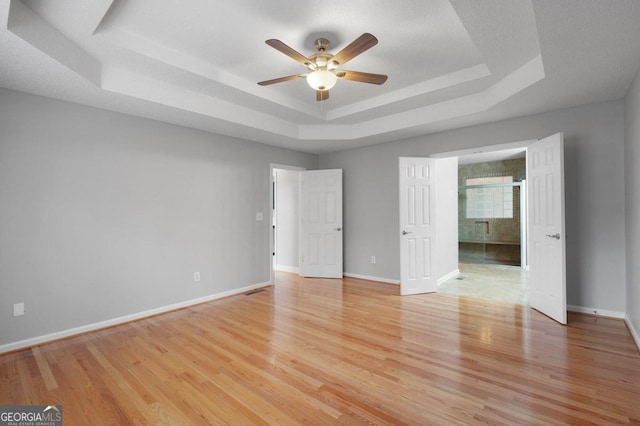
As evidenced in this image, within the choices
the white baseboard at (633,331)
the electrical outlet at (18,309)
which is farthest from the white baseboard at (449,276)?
the electrical outlet at (18,309)

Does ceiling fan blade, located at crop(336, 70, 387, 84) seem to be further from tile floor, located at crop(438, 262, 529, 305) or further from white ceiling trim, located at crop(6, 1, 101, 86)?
tile floor, located at crop(438, 262, 529, 305)

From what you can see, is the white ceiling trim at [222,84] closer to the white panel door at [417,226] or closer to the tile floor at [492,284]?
the white panel door at [417,226]

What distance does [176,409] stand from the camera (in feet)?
6.42

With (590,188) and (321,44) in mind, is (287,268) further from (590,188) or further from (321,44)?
(590,188)

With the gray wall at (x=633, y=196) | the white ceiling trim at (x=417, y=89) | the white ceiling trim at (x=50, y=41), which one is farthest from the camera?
the white ceiling trim at (x=417, y=89)

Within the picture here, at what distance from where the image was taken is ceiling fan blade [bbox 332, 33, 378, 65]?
2.13 meters

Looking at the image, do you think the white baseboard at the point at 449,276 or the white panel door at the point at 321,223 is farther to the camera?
the white panel door at the point at 321,223

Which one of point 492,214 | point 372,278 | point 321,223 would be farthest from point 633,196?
point 492,214

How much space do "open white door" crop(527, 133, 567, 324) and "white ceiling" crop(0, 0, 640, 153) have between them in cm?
60

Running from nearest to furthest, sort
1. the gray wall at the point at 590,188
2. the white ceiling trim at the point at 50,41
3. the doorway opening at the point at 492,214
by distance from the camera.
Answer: the white ceiling trim at the point at 50,41 < the gray wall at the point at 590,188 < the doorway opening at the point at 492,214

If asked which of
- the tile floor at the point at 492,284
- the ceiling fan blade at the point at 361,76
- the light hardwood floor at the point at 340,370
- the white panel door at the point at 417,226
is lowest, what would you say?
the light hardwood floor at the point at 340,370

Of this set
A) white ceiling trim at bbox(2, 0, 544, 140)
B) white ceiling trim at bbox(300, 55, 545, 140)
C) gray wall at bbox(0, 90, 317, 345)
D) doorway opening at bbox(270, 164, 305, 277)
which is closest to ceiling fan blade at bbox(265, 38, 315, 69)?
white ceiling trim at bbox(2, 0, 544, 140)

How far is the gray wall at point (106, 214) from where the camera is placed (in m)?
2.93

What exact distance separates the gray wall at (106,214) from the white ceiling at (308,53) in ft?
0.98
